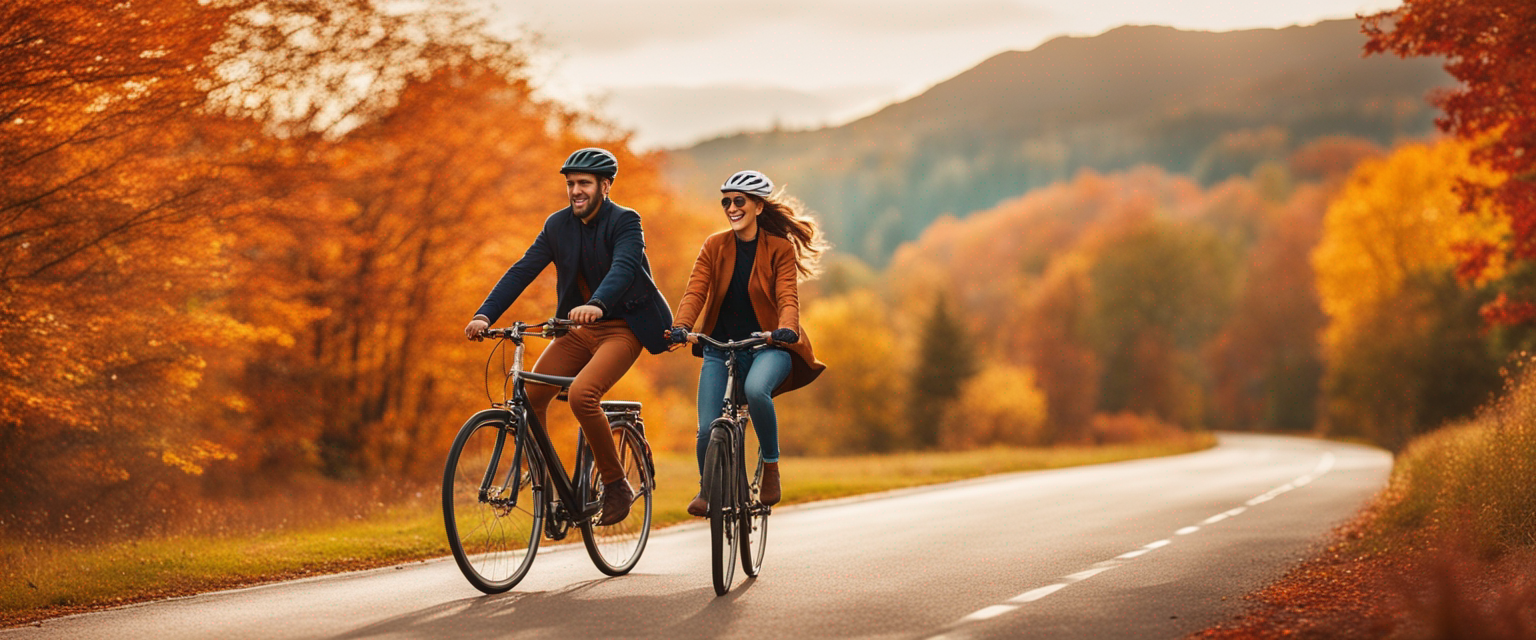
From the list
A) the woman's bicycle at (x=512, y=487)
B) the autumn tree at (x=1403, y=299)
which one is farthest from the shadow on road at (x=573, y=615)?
the autumn tree at (x=1403, y=299)

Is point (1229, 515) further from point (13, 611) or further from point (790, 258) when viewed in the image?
point (13, 611)

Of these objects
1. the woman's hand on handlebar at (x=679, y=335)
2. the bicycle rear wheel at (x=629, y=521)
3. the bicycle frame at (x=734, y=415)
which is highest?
the woman's hand on handlebar at (x=679, y=335)

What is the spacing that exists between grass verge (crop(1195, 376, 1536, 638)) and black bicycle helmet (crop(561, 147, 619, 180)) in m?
4.09

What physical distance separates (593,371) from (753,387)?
3.03ft

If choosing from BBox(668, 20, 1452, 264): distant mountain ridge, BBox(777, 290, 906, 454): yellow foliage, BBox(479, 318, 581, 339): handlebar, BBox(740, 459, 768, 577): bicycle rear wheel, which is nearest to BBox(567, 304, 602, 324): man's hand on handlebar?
BBox(479, 318, 581, 339): handlebar

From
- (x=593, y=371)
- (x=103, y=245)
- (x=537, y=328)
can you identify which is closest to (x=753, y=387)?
(x=593, y=371)

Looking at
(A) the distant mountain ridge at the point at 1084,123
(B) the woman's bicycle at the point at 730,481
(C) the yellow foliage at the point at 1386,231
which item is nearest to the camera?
(B) the woman's bicycle at the point at 730,481

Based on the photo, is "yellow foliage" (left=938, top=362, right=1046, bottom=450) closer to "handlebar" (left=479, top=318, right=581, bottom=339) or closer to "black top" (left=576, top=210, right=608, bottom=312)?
"black top" (left=576, top=210, right=608, bottom=312)

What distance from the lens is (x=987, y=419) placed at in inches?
2222

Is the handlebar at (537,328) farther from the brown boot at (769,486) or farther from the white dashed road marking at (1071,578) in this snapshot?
the white dashed road marking at (1071,578)

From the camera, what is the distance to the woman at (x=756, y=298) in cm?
791

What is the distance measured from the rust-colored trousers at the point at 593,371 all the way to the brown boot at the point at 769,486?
86cm

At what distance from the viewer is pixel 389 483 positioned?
18.1 metres

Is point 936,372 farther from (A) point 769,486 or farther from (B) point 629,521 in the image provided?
(A) point 769,486
